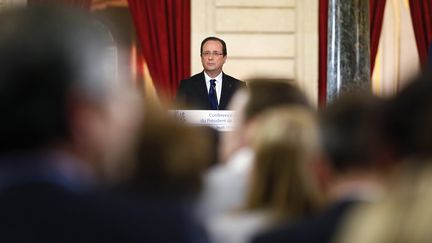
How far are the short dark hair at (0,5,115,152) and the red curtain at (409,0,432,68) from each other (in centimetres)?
867

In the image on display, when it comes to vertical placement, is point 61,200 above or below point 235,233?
above

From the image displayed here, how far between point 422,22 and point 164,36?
2.67 metres

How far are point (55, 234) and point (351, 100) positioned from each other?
0.65 metres

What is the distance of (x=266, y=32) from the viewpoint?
9.58 meters

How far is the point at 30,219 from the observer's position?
1.30 metres

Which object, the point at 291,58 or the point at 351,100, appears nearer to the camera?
the point at 351,100

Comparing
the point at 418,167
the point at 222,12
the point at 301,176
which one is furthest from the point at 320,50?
the point at 418,167

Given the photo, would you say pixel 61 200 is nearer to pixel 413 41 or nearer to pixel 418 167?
pixel 418 167

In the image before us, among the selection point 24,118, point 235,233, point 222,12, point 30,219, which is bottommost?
point 235,233

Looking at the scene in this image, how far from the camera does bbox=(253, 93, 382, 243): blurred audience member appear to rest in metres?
1.49

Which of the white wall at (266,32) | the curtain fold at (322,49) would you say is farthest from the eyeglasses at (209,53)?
the curtain fold at (322,49)

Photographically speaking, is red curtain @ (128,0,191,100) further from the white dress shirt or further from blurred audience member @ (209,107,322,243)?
blurred audience member @ (209,107,322,243)

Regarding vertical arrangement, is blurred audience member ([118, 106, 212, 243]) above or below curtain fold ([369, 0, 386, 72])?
below

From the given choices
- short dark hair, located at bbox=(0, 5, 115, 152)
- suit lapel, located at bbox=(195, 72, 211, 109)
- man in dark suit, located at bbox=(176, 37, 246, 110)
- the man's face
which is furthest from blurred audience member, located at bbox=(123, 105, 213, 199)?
the man's face
